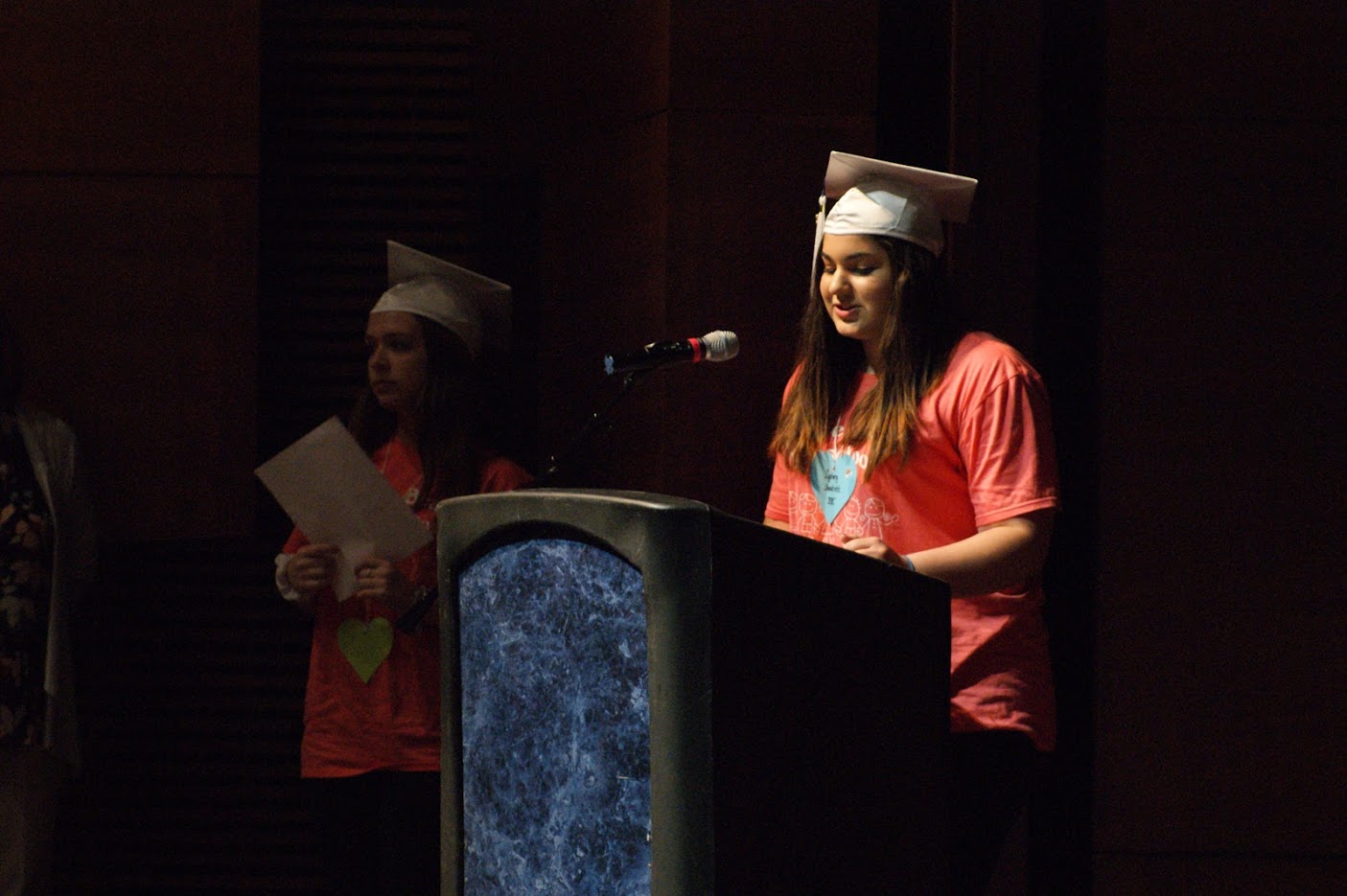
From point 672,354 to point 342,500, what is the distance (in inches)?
34.7

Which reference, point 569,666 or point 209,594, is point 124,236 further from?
point 569,666

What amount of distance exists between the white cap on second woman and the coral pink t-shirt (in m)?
0.94

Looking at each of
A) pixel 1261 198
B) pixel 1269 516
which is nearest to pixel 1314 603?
pixel 1269 516

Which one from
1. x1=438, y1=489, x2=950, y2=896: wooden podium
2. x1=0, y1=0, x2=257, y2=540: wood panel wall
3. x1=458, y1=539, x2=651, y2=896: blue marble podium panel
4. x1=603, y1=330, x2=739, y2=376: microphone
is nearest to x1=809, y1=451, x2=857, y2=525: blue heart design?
x1=603, y1=330, x2=739, y2=376: microphone

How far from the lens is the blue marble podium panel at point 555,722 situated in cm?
158

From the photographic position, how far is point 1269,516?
10.9ft

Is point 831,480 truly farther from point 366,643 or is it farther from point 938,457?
point 366,643

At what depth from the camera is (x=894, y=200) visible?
266 cm

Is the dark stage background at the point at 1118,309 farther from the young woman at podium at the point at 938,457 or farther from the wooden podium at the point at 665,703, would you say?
the wooden podium at the point at 665,703

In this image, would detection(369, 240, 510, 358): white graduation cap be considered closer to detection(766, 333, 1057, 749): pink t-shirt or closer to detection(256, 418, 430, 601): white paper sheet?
detection(256, 418, 430, 601): white paper sheet

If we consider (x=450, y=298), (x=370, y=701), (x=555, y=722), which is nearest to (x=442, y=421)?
(x=450, y=298)

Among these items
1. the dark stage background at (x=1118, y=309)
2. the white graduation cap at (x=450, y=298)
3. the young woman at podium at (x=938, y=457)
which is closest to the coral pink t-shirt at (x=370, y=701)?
the white graduation cap at (x=450, y=298)

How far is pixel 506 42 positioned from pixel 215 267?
0.98 meters

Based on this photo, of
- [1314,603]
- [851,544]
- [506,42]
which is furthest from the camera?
[506,42]
